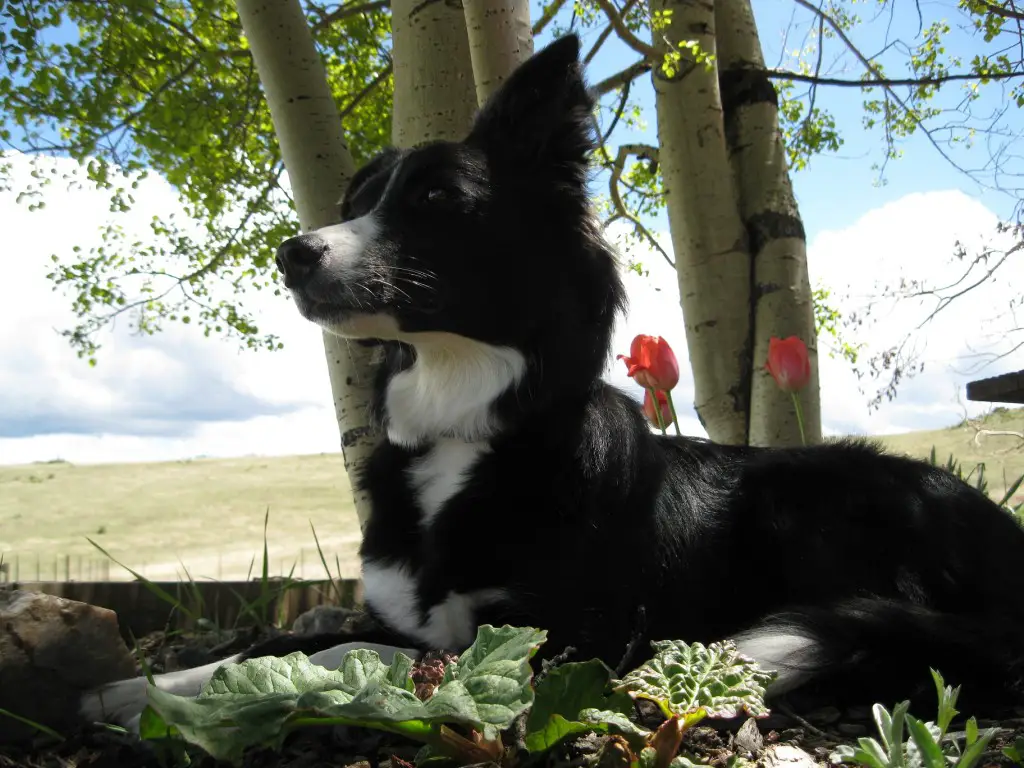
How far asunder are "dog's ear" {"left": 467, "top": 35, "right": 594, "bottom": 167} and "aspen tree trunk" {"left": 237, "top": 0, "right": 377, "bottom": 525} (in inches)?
64.0

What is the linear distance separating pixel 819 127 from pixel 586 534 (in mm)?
8096

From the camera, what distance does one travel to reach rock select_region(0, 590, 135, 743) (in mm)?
2083

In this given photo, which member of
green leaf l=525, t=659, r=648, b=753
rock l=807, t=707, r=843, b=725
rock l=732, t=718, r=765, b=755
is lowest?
rock l=807, t=707, r=843, b=725

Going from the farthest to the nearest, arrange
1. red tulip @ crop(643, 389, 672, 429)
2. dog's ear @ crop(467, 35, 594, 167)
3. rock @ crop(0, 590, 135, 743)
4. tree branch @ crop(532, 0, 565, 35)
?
tree branch @ crop(532, 0, 565, 35)
red tulip @ crop(643, 389, 672, 429)
dog's ear @ crop(467, 35, 594, 167)
rock @ crop(0, 590, 135, 743)

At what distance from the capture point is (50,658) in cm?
→ 217

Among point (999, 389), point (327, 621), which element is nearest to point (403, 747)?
point (327, 621)

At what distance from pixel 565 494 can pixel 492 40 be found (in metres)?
2.33

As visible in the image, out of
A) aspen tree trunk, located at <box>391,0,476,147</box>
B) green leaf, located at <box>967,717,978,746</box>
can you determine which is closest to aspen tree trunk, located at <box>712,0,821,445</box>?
aspen tree trunk, located at <box>391,0,476,147</box>

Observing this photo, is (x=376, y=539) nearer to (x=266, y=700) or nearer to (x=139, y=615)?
(x=266, y=700)

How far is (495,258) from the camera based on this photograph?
2598 millimetres

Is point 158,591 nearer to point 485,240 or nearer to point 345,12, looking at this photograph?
point 485,240

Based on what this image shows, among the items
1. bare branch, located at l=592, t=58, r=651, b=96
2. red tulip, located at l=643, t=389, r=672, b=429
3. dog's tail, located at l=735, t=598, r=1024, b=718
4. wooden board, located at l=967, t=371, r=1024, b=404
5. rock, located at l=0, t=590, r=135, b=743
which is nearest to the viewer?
rock, located at l=0, t=590, r=135, b=743

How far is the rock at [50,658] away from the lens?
82.0 inches

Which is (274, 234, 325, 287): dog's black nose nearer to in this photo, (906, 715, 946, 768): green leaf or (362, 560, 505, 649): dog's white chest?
(362, 560, 505, 649): dog's white chest
